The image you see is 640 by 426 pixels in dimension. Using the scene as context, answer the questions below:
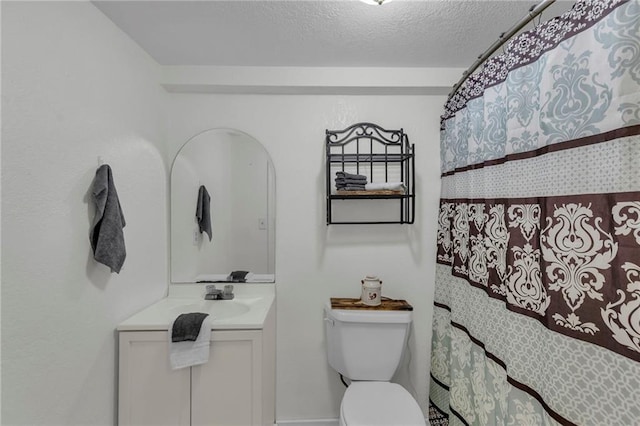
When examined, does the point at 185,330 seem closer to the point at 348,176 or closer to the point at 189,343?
the point at 189,343

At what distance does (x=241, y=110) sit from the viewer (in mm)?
2068

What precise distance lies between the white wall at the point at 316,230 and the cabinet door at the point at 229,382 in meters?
0.54

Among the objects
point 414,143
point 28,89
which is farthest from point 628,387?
point 28,89

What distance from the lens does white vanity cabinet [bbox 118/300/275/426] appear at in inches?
58.9

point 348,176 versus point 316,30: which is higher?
point 316,30

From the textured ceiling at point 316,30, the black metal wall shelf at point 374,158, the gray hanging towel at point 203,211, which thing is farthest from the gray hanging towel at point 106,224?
the black metal wall shelf at point 374,158

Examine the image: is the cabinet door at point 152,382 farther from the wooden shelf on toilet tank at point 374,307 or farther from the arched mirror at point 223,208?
the wooden shelf on toilet tank at point 374,307

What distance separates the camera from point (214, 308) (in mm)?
1900

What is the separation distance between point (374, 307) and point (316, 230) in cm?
63

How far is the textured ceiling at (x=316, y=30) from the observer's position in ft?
4.55

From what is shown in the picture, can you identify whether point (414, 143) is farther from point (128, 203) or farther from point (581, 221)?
point (128, 203)

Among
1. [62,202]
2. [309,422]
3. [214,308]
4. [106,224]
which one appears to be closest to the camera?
[62,202]

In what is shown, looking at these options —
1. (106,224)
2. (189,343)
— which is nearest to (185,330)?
(189,343)

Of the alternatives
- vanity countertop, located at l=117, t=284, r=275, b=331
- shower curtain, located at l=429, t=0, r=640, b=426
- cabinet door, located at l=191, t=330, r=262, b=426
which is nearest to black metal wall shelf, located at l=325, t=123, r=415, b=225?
shower curtain, located at l=429, t=0, r=640, b=426
